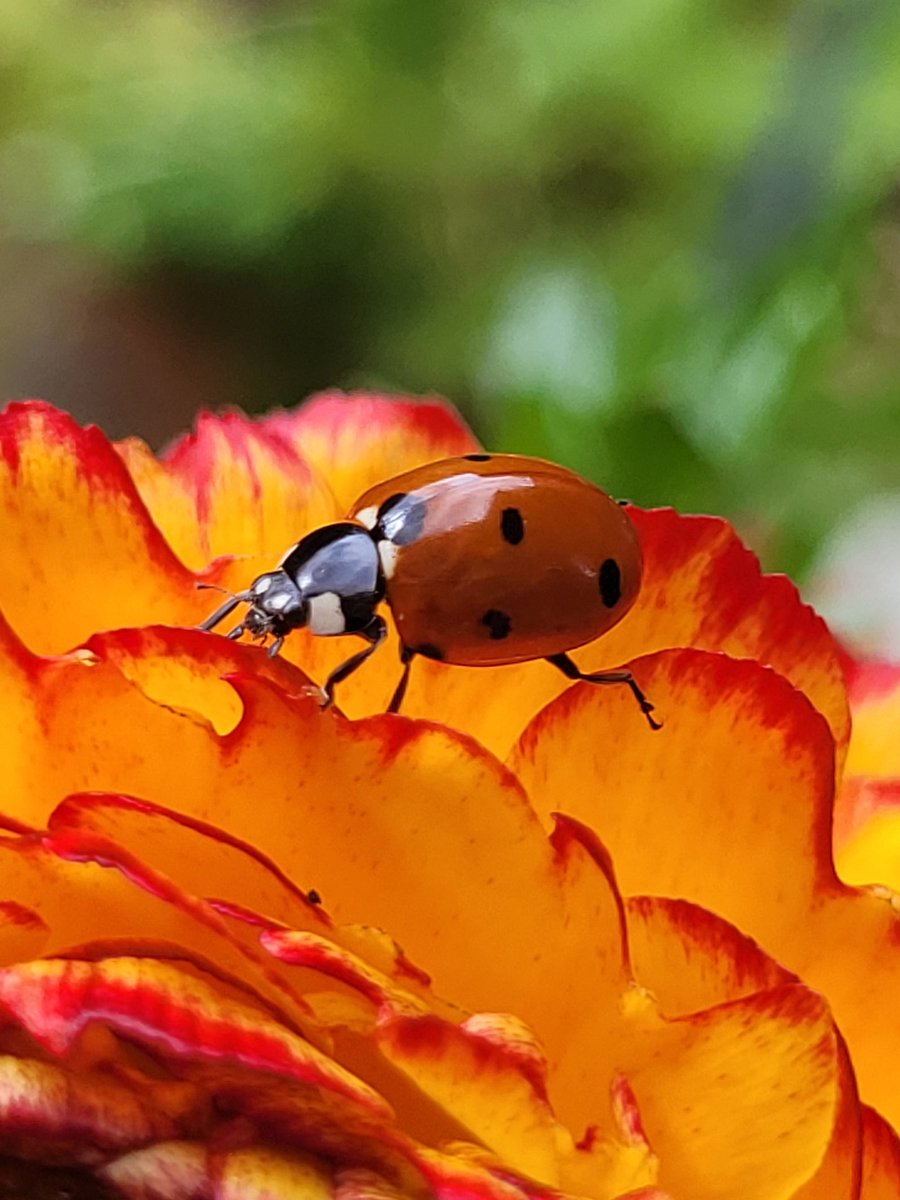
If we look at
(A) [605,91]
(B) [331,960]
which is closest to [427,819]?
(B) [331,960]

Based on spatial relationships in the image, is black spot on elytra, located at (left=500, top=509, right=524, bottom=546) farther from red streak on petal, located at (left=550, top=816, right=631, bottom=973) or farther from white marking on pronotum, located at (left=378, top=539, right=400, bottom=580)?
red streak on petal, located at (left=550, top=816, right=631, bottom=973)

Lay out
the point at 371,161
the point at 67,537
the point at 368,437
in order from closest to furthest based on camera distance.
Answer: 1. the point at 67,537
2. the point at 368,437
3. the point at 371,161

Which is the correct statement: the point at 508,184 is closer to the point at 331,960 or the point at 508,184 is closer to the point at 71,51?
the point at 71,51

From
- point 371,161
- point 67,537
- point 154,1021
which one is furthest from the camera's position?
point 371,161

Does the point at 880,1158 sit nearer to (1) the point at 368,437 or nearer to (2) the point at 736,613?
(2) the point at 736,613

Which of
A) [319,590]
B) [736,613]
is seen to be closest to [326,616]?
[319,590]

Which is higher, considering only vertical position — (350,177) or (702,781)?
(350,177)

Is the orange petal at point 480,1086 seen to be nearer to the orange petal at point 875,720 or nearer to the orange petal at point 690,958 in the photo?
the orange petal at point 690,958
